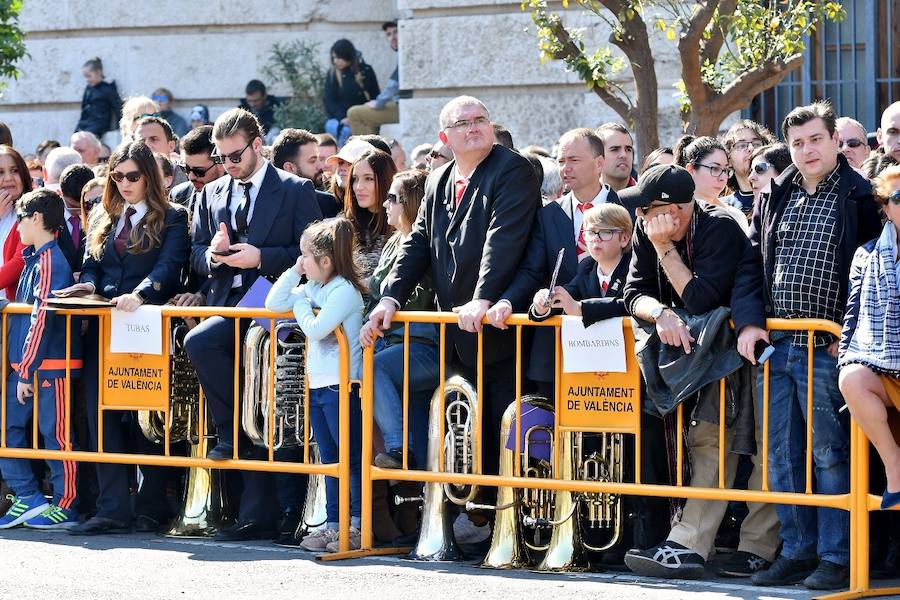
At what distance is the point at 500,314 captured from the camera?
26.6 ft

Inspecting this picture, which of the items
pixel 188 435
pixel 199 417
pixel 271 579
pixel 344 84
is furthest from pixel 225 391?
pixel 344 84

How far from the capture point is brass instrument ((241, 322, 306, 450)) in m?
8.93

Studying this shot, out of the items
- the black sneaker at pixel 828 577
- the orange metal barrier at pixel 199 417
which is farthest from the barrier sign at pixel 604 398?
the orange metal barrier at pixel 199 417

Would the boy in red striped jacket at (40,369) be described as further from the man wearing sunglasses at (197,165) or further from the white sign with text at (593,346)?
the white sign with text at (593,346)

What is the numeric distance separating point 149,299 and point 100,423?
0.72 m

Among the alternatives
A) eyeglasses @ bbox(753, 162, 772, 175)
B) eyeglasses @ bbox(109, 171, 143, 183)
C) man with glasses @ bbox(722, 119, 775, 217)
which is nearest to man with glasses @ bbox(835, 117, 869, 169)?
man with glasses @ bbox(722, 119, 775, 217)

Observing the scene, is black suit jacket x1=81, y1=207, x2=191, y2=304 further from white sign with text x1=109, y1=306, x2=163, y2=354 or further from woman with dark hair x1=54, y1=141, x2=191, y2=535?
white sign with text x1=109, y1=306, x2=163, y2=354

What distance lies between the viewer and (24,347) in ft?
30.8

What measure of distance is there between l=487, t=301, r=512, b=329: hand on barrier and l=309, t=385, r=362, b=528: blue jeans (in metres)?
1.02

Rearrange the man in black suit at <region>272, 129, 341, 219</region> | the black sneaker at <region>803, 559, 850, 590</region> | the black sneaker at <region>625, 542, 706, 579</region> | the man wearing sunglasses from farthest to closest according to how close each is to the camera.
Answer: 1. the man in black suit at <region>272, 129, 341, 219</region>
2. the man wearing sunglasses
3. the black sneaker at <region>625, 542, 706, 579</region>
4. the black sneaker at <region>803, 559, 850, 590</region>

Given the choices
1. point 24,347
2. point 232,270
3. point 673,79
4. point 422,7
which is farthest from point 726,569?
point 422,7

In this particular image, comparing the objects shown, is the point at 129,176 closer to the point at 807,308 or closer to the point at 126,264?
the point at 126,264

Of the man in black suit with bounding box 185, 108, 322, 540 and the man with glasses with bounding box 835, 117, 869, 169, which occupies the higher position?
the man with glasses with bounding box 835, 117, 869, 169

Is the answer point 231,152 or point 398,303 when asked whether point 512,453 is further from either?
point 231,152
